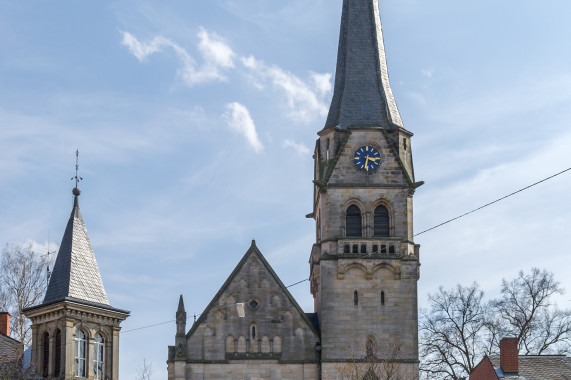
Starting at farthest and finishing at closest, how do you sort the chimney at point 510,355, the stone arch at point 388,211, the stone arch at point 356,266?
the stone arch at point 388,211, the stone arch at point 356,266, the chimney at point 510,355

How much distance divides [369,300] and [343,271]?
6.41 ft

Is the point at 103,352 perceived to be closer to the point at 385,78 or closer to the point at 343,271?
the point at 343,271

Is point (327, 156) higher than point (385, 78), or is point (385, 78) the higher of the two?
point (385, 78)

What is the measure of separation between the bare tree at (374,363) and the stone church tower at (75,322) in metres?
11.2

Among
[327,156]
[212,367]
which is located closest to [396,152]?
[327,156]

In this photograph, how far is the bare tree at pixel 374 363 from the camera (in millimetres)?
67562

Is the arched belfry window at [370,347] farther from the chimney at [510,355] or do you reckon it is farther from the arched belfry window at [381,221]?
the chimney at [510,355]

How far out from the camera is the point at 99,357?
66.1m

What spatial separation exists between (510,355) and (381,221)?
9736 mm

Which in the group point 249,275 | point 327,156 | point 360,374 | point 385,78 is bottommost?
point 360,374

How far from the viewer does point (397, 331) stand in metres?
71.1

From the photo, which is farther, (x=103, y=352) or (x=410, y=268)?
(x=410, y=268)

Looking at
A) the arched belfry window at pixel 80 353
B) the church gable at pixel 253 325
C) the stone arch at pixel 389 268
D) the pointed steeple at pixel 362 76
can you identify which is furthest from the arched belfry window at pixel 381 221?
Result: the arched belfry window at pixel 80 353

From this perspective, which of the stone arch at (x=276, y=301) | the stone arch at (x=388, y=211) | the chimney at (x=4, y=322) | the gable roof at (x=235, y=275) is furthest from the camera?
the stone arch at (x=388, y=211)
